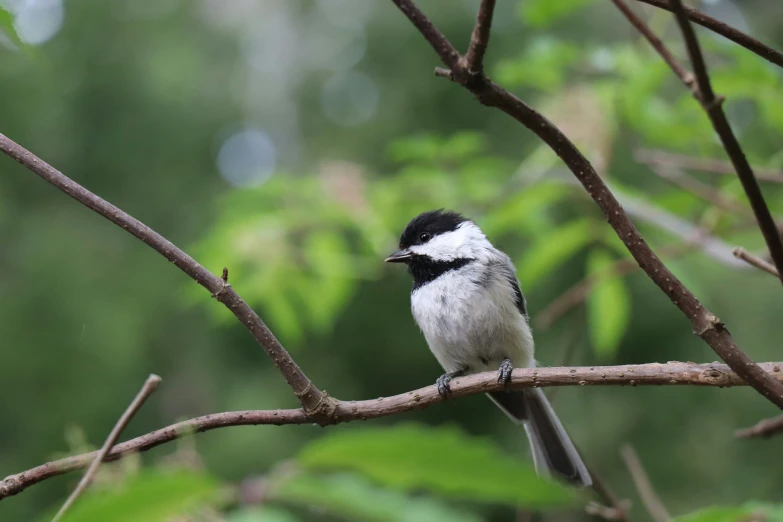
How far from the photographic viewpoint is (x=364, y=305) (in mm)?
5227

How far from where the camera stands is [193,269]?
1.25 metres

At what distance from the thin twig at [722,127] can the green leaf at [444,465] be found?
0.57 metres

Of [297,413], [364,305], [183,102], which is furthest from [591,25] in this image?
[297,413]

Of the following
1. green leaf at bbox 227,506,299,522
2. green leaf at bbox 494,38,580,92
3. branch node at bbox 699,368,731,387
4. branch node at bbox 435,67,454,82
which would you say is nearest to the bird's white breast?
green leaf at bbox 494,38,580,92

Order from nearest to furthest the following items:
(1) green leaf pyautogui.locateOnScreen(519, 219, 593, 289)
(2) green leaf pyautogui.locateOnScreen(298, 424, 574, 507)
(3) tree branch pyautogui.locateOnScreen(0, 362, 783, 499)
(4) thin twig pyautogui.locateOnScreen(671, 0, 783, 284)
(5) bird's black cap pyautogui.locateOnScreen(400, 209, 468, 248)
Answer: (2) green leaf pyautogui.locateOnScreen(298, 424, 574, 507) < (4) thin twig pyautogui.locateOnScreen(671, 0, 783, 284) < (3) tree branch pyautogui.locateOnScreen(0, 362, 783, 499) < (1) green leaf pyautogui.locateOnScreen(519, 219, 593, 289) < (5) bird's black cap pyautogui.locateOnScreen(400, 209, 468, 248)

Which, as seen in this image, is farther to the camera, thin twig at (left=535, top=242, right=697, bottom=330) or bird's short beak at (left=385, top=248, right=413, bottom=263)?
bird's short beak at (left=385, top=248, right=413, bottom=263)

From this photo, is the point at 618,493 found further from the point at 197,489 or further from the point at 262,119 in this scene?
the point at 262,119

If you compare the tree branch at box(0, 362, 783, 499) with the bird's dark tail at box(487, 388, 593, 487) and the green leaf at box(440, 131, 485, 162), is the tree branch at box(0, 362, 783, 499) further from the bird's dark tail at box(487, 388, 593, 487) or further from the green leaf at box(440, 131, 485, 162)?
the green leaf at box(440, 131, 485, 162)

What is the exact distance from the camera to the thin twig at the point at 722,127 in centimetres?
86

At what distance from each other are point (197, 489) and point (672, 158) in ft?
6.14

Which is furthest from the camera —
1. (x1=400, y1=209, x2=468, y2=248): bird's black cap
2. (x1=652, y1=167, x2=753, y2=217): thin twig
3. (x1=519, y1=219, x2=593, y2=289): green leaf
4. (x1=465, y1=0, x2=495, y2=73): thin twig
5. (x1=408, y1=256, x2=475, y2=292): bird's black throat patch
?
(x1=400, y1=209, x2=468, y2=248): bird's black cap

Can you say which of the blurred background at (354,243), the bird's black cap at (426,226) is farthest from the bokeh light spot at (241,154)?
the bird's black cap at (426,226)

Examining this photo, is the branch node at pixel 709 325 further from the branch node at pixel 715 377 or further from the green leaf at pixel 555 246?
the green leaf at pixel 555 246

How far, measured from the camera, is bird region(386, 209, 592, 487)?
2.58 m
